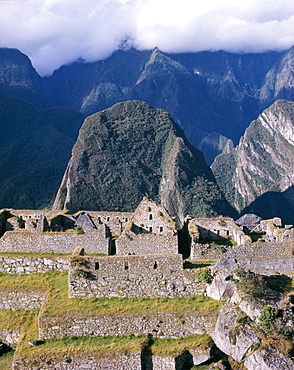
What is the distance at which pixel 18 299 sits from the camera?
57.7ft

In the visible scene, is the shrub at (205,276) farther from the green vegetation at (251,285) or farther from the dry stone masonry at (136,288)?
the green vegetation at (251,285)

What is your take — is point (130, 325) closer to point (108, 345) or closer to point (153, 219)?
point (108, 345)

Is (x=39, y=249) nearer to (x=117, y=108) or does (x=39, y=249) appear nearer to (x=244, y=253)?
(x=244, y=253)

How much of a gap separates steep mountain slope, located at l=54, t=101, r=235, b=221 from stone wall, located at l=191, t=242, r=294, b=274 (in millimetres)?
104251

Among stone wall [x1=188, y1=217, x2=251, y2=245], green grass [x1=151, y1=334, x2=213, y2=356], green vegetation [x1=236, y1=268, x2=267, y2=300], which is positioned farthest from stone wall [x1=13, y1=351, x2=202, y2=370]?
stone wall [x1=188, y1=217, x2=251, y2=245]

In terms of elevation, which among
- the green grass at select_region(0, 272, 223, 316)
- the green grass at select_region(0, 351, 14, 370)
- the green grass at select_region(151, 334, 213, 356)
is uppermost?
the green grass at select_region(0, 272, 223, 316)

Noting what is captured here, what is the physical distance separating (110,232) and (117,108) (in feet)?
515

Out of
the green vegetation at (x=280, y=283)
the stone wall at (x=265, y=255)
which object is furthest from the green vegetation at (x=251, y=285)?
the stone wall at (x=265, y=255)

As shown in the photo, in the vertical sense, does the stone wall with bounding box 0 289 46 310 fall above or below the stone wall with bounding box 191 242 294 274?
below

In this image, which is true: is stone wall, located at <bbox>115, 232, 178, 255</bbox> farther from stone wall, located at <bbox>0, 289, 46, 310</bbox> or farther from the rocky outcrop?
the rocky outcrop

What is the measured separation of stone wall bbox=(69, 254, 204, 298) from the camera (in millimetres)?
16750

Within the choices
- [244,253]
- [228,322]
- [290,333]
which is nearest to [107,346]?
[228,322]

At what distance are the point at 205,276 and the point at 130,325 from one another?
3582mm

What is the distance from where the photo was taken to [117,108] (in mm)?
177875
